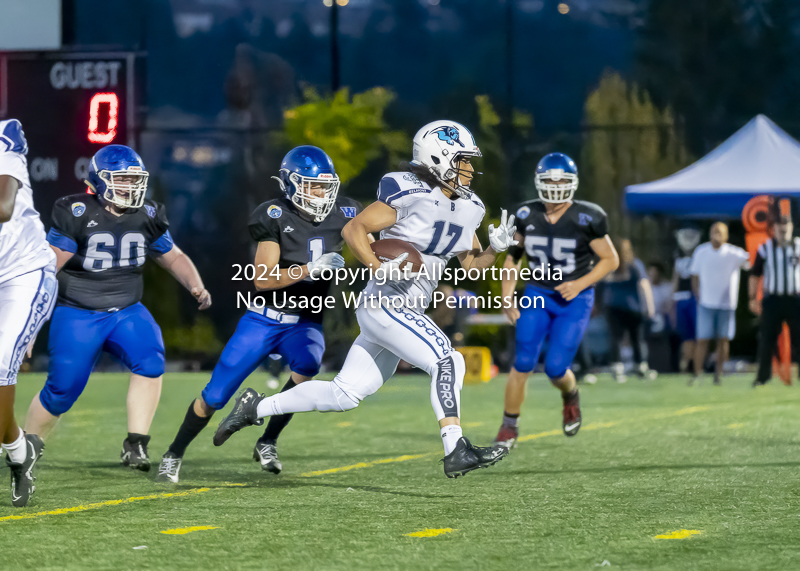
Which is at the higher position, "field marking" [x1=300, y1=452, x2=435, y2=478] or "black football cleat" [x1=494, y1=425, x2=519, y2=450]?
"black football cleat" [x1=494, y1=425, x2=519, y2=450]

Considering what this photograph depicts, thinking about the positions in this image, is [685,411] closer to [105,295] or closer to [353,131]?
[105,295]

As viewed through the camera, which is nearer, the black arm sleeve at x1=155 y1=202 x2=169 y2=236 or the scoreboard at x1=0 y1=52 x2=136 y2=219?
the black arm sleeve at x1=155 y1=202 x2=169 y2=236

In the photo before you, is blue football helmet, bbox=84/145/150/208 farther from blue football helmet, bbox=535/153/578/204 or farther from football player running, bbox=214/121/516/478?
blue football helmet, bbox=535/153/578/204

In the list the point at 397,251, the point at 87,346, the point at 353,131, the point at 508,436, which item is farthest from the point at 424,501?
the point at 353,131

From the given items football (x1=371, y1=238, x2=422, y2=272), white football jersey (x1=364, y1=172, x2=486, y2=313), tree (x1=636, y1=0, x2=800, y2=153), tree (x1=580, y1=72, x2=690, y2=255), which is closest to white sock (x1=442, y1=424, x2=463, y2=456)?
white football jersey (x1=364, y1=172, x2=486, y2=313)

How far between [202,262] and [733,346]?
7.24 meters

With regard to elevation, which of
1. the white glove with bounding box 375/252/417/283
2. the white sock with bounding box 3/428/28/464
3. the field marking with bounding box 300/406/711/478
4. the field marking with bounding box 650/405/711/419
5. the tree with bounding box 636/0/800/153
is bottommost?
Answer: the field marking with bounding box 650/405/711/419

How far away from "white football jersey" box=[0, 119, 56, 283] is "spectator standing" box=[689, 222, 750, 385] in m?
9.02

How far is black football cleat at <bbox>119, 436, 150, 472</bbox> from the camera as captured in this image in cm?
628

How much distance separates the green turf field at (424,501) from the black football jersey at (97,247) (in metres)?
0.97

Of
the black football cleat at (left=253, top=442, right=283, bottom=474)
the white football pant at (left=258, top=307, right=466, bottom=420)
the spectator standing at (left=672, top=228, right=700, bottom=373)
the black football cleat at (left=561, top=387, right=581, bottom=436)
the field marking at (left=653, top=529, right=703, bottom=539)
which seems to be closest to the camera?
the field marking at (left=653, top=529, right=703, bottom=539)

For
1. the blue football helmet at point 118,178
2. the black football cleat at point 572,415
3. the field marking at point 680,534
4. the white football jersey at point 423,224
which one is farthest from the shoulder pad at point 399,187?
the black football cleat at point 572,415

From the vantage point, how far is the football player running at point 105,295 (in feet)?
20.1

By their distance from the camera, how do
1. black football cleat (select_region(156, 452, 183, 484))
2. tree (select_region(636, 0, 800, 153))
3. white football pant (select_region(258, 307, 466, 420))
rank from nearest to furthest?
1. white football pant (select_region(258, 307, 466, 420))
2. black football cleat (select_region(156, 452, 183, 484))
3. tree (select_region(636, 0, 800, 153))
